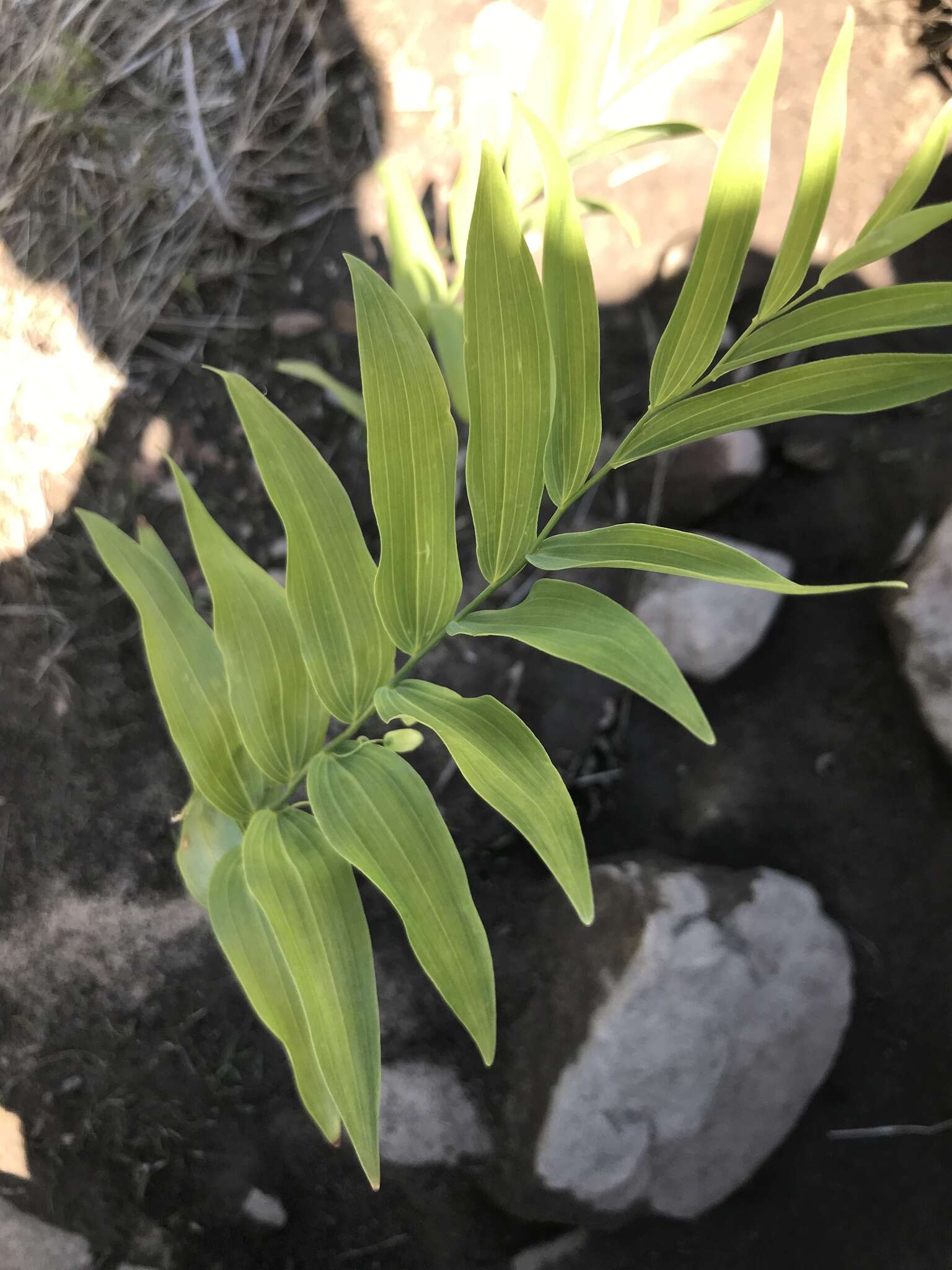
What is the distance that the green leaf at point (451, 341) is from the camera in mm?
879

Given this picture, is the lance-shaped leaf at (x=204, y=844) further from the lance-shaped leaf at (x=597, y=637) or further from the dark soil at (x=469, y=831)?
the lance-shaped leaf at (x=597, y=637)

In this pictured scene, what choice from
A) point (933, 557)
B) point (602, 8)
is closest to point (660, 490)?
point (933, 557)

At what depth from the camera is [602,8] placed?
2.47ft

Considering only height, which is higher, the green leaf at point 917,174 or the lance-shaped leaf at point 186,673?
the green leaf at point 917,174

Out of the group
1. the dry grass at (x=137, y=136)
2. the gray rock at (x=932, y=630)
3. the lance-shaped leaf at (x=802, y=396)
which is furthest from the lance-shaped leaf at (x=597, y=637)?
the dry grass at (x=137, y=136)

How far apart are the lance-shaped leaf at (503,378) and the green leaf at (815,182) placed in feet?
0.48

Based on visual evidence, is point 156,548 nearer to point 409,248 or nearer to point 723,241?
point 409,248

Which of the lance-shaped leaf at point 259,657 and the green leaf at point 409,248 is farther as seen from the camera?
the green leaf at point 409,248

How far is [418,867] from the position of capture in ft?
1.84

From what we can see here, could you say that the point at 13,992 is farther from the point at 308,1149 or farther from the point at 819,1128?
the point at 819,1128

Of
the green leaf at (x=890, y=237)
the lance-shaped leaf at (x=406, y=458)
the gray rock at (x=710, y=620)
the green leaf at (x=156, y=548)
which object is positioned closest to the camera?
the green leaf at (x=890, y=237)

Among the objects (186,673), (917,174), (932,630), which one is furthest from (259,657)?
(932,630)

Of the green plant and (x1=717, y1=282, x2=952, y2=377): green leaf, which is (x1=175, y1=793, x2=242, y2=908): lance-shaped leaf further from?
(x1=717, y1=282, x2=952, y2=377): green leaf

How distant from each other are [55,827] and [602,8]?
1184mm
